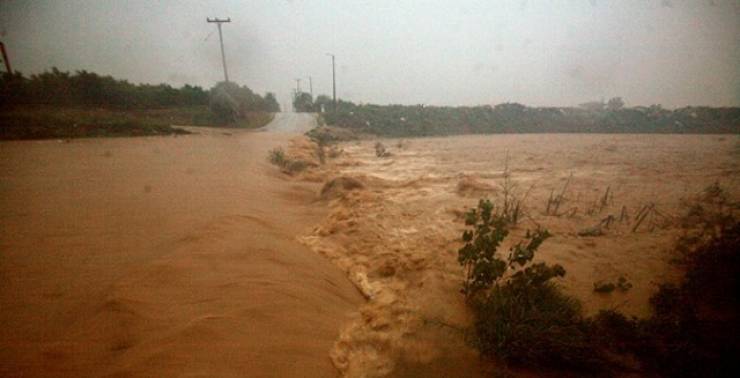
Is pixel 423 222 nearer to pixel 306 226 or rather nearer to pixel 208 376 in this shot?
Result: pixel 306 226

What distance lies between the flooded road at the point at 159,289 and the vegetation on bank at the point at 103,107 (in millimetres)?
15744

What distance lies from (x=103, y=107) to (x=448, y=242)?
3451 cm

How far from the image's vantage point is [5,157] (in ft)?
29.9

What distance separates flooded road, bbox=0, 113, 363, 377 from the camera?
182 centimetres

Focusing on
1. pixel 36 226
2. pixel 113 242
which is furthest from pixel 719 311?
pixel 36 226

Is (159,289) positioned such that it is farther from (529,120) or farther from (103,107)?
(103,107)

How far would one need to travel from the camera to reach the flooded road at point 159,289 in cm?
182

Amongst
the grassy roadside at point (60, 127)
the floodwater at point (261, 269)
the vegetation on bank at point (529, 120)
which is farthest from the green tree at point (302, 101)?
the floodwater at point (261, 269)

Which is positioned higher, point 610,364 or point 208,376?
point 208,376

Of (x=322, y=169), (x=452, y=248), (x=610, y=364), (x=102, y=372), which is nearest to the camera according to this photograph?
(x=102, y=372)

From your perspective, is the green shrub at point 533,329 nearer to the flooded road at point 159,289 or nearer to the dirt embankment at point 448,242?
the dirt embankment at point 448,242

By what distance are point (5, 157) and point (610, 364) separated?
568 inches

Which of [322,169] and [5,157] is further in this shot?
[322,169]

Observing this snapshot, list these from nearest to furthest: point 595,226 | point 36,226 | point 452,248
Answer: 1. point 36,226
2. point 452,248
3. point 595,226
